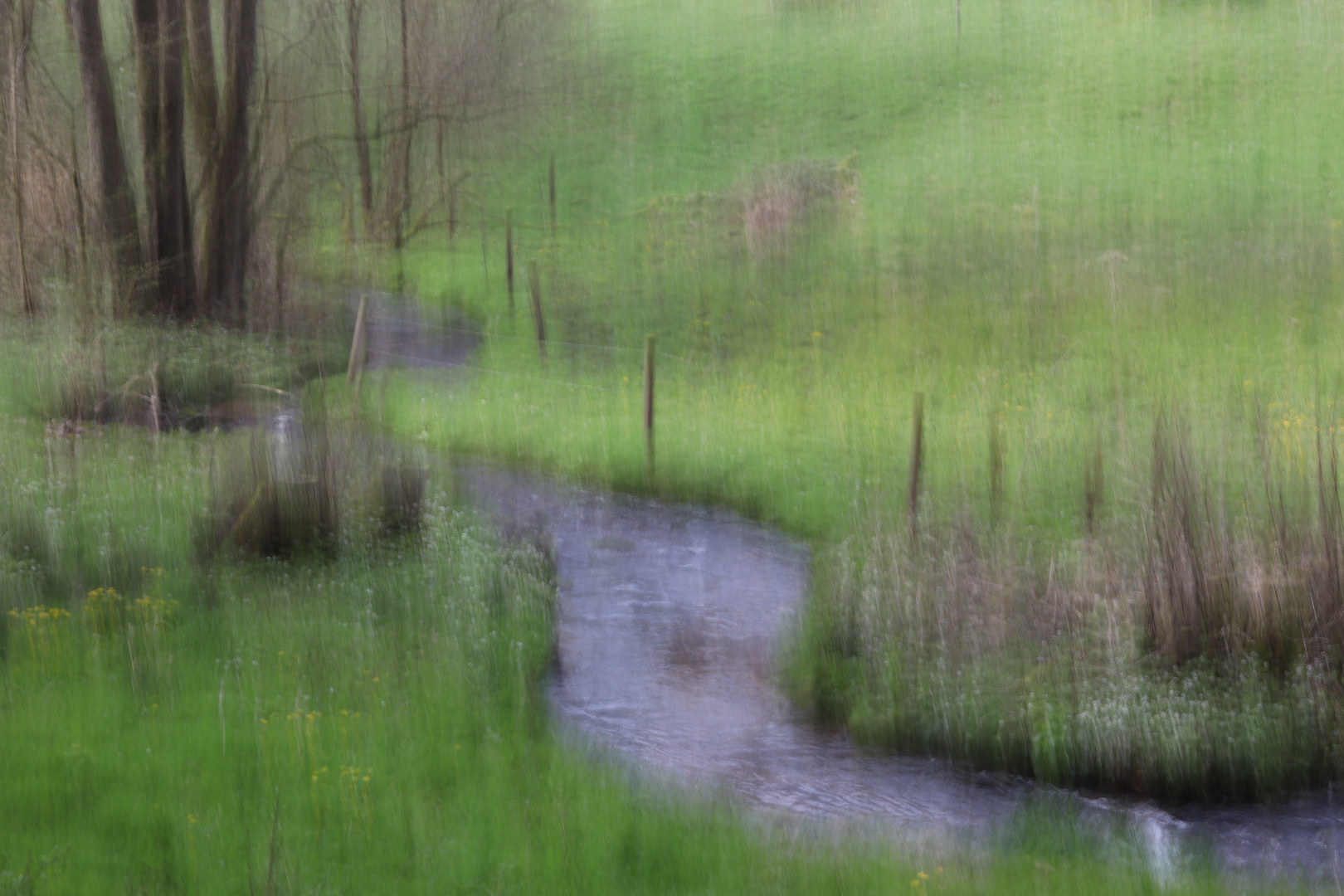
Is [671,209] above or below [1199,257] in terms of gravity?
above

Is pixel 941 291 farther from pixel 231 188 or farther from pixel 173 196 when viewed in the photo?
pixel 173 196

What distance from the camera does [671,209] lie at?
3100 cm

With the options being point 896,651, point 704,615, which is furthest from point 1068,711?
point 704,615

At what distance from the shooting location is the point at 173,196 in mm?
20688

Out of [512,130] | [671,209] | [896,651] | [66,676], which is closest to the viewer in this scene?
[66,676]

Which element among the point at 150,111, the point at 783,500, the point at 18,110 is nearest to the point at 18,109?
the point at 18,110

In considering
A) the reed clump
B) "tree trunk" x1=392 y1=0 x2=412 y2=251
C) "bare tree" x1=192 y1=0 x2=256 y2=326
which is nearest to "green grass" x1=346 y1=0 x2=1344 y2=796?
the reed clump

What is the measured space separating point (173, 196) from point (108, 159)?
1096 mm

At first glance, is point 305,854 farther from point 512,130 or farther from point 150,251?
point 512,130

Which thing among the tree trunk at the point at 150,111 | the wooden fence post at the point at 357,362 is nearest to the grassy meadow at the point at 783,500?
the wooden fence post at the point at 357,362

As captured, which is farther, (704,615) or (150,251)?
(150,251)

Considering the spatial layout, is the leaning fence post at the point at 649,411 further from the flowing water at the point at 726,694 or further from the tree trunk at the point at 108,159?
the tree trunk at the point at 108,159

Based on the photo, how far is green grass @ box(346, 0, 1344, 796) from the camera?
11.2 m

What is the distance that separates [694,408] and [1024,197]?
13.3m
